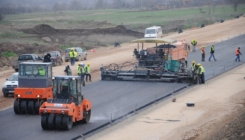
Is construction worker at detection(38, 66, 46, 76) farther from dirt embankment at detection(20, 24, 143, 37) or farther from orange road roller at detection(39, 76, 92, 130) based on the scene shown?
dirt embankment at detection(20, 24, 143, 37)

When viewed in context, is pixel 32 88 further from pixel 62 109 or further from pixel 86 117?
pixel 62 109

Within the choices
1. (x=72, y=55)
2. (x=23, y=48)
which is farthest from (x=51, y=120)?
(x=23, y=48)

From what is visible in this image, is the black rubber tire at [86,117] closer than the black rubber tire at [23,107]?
Yes

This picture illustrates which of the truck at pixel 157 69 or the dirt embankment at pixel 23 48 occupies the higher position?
the dirt embankment at pixel 23 48

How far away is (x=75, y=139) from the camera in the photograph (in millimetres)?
21984

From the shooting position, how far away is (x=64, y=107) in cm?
2267

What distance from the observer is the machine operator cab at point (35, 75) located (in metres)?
27.3

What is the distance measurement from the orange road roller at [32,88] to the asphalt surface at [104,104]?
0.49m

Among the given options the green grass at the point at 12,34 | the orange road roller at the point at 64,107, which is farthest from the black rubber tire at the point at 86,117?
the green grass at the point at 12,34

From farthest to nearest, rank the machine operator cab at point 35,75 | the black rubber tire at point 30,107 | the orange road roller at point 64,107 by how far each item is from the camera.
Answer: the machine operator cab at point 35,75, the black rubber tire at point 30,107, the orange road roller at point 64,107

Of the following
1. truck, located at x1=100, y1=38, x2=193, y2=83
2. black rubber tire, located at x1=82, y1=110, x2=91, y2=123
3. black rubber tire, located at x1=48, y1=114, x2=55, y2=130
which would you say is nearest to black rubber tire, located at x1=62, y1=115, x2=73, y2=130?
black rubber tire, located at x1=48, y1=114, x2=55, y2=130

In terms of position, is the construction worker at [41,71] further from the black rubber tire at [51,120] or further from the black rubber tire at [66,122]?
the black rubber tire at [66,122]

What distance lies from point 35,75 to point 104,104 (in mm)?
4322

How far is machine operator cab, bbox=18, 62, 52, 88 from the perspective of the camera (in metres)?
27.3
